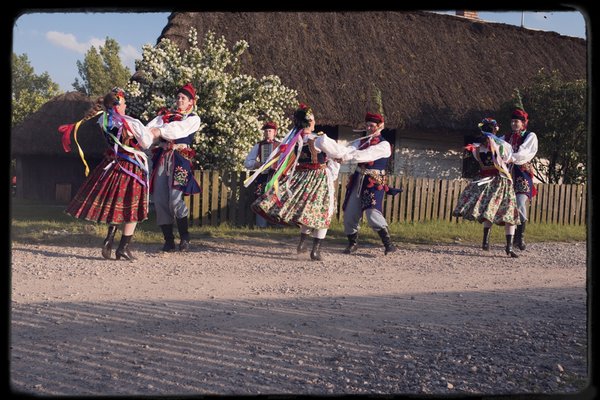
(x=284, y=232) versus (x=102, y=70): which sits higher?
(x=102, y=70)

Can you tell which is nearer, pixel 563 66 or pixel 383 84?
pixel 383 84

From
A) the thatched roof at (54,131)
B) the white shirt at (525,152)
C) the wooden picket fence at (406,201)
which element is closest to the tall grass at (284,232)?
the wooden picket fence at (406,201)

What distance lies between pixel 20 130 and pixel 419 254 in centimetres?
1498

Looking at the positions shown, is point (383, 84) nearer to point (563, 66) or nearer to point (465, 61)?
point (465, 61)

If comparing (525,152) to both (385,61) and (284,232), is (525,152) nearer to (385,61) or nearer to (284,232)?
(284,232)

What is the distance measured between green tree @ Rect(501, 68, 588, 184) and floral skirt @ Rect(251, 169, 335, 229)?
8155 mm

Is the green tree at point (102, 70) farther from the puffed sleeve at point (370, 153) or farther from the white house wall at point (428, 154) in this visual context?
the puffed sleeve at point (370, 153)

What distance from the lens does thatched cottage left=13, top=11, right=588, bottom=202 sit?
47.6 ft

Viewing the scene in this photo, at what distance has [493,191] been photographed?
835 cm

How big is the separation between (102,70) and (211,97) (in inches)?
780

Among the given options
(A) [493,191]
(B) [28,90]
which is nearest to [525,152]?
(A) [493,191]

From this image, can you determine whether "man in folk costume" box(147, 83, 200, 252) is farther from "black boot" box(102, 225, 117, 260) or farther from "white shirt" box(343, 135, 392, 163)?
"white shirt" box(343, 135, 392, 163)

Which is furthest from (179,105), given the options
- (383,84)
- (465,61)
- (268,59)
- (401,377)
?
(465,61)
